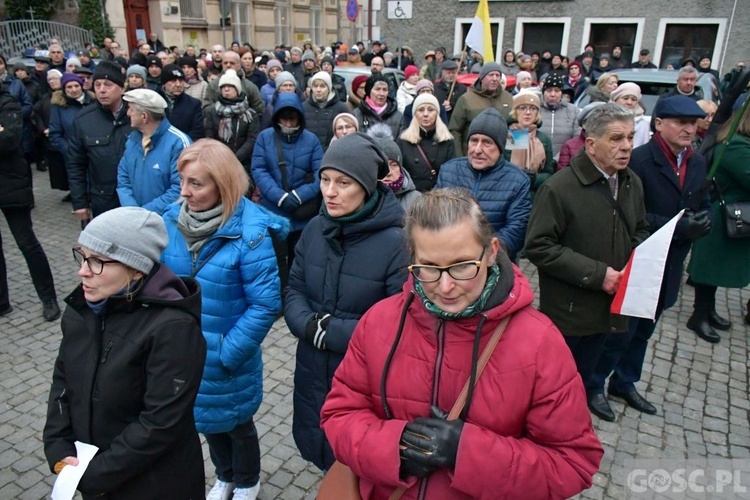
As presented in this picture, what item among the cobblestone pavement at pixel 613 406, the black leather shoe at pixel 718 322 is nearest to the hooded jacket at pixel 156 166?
the cobblestone pavement at pixel 613 406

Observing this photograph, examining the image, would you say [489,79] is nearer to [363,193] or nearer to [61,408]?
[363,193]

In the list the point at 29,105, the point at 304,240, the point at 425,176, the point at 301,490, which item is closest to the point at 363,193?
the point at 304,240

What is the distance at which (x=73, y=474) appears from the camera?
6.89 feet

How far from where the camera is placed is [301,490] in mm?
3393

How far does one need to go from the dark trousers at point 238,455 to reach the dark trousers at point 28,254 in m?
3.12

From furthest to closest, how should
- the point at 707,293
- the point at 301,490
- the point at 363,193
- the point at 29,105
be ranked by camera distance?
the point at 29,105 → the point at 707,293 → the point at 301,490 → the point at 363,193

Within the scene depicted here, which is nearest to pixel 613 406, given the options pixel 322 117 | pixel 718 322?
pixel 718 322

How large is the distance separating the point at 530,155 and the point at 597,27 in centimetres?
2022

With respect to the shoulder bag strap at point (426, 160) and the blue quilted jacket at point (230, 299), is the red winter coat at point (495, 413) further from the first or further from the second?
the shoulder bag strap at point (426, 160)

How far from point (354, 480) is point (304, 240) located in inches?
48.7

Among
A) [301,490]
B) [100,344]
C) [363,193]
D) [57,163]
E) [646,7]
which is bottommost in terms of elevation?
[301,490]

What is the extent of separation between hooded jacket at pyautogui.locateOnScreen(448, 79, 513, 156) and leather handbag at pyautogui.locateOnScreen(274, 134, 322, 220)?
2.09 metres

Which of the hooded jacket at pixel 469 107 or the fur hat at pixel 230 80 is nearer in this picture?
the fur hat at pixel 230 80

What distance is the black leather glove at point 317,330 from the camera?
263cm
